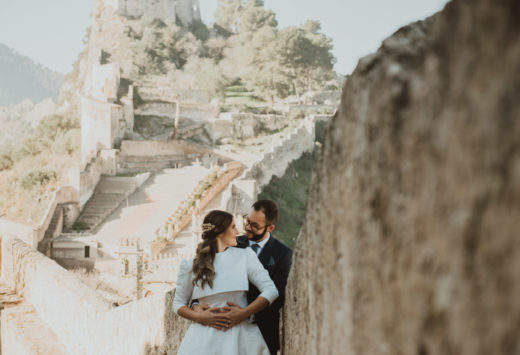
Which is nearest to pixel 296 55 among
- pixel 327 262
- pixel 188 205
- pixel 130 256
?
pixel 188 205

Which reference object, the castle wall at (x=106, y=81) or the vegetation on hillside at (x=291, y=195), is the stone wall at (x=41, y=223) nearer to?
the vegetation on hillside at (x=291, y=195)

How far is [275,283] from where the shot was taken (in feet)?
8.66

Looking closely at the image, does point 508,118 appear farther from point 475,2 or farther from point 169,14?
point 169,14

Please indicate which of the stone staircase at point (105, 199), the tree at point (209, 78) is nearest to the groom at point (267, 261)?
the stone staircase at point (105, 199)

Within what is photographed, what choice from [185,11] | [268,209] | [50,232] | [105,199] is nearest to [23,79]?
[185,11]

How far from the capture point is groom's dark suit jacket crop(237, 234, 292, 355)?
8.11 ft

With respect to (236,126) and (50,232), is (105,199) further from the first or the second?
(236,126)

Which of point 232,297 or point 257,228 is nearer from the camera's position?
point 232,297

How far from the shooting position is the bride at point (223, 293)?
2.37m

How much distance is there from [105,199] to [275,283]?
2067 cm

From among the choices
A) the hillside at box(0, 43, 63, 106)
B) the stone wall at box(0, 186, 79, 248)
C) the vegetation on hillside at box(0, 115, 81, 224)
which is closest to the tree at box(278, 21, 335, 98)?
the vegetation on hillside at box(0, 115, 81, 224)

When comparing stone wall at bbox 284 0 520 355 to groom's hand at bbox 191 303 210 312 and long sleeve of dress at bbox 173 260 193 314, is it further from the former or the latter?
long sleeve of dress at bbox 173 260 193 314

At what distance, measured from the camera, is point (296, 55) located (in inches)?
1695

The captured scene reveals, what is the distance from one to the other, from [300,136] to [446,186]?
2945 cm
